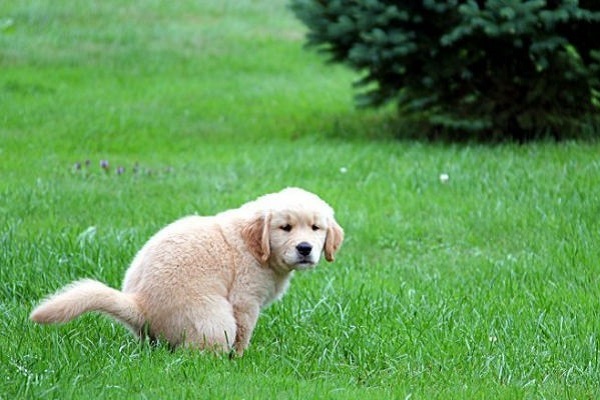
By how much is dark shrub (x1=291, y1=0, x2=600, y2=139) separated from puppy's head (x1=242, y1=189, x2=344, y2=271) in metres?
6.37

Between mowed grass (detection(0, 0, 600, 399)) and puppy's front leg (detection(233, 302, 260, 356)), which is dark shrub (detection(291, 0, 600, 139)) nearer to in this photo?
mowed grass (detection(0, 0, 600, 399))

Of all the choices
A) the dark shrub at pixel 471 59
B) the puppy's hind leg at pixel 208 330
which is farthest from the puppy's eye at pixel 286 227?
the dark shrub at pixel 471 59

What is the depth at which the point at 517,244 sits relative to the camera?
8359 mm

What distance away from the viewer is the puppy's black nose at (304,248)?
19.0 feet

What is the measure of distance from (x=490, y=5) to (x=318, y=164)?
8.48 ft

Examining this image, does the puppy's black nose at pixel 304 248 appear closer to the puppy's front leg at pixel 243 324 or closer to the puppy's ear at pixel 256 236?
the puppy's ear at pixel 256 236

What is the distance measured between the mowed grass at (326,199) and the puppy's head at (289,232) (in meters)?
0.50

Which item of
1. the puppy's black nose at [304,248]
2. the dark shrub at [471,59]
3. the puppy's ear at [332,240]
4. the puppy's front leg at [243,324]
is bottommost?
the dark shrub at [471,59]

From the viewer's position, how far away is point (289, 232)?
5875mm

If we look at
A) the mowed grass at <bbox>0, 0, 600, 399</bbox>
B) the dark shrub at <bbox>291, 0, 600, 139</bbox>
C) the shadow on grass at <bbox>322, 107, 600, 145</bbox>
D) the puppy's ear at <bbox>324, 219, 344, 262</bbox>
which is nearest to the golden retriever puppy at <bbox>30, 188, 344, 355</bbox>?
the puppy's ear at <bbox>324, 219, 344, 262</bbox>

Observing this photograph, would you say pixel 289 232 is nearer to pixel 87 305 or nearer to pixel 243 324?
pixel 243 324

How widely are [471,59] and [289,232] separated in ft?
23.3

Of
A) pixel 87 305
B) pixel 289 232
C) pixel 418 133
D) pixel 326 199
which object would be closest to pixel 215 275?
pixel 289 232

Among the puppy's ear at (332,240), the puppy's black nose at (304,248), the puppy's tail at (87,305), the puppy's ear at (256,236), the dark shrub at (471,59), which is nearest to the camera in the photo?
the puppy's tail at (87,305)
